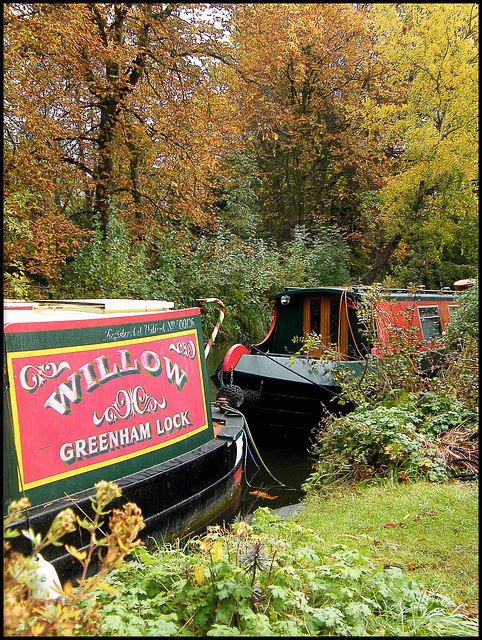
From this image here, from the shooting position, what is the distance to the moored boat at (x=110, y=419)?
3400mm

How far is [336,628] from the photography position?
6.93ft

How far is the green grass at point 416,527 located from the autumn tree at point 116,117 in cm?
675

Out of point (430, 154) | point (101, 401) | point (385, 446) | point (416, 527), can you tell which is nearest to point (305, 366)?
point (385, 446)

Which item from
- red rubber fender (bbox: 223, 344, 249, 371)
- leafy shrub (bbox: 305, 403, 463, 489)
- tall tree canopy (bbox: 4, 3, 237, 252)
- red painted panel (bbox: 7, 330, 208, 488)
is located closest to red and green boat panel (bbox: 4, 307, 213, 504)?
red painted panel (bbox: 7, 330, 208, 488)

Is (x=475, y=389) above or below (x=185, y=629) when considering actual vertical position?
above

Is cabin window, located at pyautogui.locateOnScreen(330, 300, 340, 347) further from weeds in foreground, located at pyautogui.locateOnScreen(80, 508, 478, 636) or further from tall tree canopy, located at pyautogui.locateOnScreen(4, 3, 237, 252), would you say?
weeds in foreground, located at pyautogui.locateOnScreen(80, 508, 478, 636)

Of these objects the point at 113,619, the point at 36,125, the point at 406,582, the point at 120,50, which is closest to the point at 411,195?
the point at 120,50

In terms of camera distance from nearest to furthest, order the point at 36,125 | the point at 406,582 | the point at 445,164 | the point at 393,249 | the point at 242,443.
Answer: the point at 406,582 → the point at 242,443 → the point at 36,125 → the point at 445,164 → the point at 393,249

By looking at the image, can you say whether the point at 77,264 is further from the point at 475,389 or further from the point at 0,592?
the point at 0,592

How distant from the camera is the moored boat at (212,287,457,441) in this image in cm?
795

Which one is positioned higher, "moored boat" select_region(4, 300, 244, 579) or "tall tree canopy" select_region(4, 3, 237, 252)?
"tall tree canopy" select_region(4, 3, 237, 252)

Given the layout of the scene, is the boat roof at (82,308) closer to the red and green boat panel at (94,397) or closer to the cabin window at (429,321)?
the red and green boat panel at (94,397)

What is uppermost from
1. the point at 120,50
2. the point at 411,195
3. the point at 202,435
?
the point at 120,50

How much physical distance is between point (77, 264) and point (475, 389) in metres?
8.05
